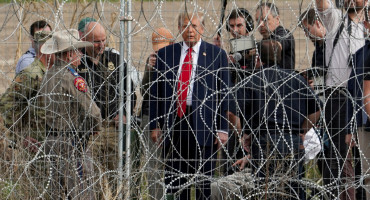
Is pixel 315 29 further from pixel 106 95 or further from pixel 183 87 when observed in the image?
pixel 106 95

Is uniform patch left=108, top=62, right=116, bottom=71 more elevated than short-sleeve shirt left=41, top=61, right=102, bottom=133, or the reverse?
uniform patch left=108, top=62, right=116, bottom=71

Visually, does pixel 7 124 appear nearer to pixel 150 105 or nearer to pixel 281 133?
pixel 150 105

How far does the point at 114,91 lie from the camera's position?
6539 millimetres

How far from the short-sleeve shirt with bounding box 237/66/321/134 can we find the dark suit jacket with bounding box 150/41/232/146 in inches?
7.6

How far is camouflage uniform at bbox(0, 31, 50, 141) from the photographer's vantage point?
656 centimetres

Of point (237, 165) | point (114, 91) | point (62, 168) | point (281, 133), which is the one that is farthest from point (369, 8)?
point (62, 168)

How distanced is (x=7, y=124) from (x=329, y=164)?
283 centimetres

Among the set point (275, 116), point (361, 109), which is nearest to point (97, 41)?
point (275, 116)

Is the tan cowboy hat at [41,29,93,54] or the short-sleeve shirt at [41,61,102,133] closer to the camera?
the short-sleeve shirt at [41,61,102,133]

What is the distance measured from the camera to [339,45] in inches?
271

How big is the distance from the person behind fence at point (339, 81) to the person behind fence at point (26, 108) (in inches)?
96.3

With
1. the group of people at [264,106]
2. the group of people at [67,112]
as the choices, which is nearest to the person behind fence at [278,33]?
the group of people at [264,106]

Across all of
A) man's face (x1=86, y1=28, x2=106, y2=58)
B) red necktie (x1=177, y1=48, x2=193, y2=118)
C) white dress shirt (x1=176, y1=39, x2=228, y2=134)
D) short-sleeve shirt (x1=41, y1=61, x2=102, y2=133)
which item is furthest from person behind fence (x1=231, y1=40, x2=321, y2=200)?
man's face (x1=86, y1=28, x2=106, y2=58)

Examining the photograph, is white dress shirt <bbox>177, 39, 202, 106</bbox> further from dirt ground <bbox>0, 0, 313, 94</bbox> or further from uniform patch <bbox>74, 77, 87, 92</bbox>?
uniform patch <bbox>74, 77, 87, 92</bbox>
